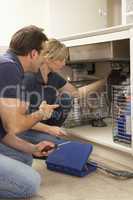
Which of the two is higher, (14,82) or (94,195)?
(14,82)

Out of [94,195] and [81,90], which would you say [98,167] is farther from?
[81,90]

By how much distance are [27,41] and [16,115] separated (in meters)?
0.30

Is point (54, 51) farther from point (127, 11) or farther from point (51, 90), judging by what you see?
point (127, 11)

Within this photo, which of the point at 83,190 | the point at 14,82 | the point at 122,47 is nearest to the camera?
the point at 14,82

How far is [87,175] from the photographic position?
141 cm

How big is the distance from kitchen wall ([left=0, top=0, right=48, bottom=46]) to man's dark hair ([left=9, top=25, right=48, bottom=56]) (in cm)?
68

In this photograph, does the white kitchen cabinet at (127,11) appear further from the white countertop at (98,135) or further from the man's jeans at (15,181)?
the man's jeans at (15,181)

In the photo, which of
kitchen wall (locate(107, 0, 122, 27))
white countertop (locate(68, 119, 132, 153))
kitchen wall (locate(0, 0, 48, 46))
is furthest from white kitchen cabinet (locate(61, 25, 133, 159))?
kitchen wall (locate(107, 0, 122, 27))

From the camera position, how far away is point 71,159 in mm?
1436

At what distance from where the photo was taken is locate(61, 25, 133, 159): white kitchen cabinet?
132cm

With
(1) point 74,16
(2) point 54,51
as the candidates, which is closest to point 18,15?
(1) point 74,16

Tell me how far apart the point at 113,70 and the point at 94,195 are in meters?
0.98

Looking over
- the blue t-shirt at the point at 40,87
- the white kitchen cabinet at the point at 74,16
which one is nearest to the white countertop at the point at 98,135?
the blue t-shirt at the point at 40,87

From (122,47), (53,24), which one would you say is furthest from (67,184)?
(53,24)
